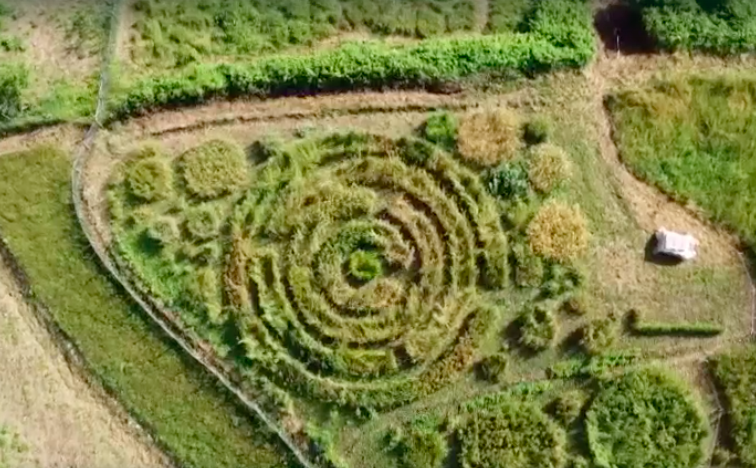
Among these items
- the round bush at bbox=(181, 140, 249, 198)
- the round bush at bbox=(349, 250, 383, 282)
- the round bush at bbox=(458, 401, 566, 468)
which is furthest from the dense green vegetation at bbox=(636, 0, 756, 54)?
the round bush at bbox=(181, 140, 249, 198)

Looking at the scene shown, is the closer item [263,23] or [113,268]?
[113,268]

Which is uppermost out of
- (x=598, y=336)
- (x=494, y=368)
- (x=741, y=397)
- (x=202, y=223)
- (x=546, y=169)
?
(x=546, y=169)

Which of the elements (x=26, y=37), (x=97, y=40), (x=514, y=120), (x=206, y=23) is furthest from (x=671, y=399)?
(x=26, y=37)

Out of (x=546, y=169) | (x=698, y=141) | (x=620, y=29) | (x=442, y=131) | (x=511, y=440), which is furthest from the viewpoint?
(x=620, y=29)

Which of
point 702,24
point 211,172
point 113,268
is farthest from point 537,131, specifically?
point 113,268

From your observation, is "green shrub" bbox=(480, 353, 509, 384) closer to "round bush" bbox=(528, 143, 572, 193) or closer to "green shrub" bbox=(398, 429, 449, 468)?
"green shrub" bbox=(398, 429, 449, 468)

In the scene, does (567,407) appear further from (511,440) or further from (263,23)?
(263,23)

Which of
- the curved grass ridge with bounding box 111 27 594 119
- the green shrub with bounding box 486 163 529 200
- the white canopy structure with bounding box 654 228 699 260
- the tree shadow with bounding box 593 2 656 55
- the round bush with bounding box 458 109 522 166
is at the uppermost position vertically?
the tree shadow with bounding box 593 2 656 55
